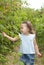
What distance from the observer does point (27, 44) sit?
5.20 meters

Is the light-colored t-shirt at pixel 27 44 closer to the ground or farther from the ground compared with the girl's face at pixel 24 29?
closer to the ground

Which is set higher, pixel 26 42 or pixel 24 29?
pixel 24 29

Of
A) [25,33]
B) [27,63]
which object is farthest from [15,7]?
[27,63]

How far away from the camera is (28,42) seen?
5.20 m

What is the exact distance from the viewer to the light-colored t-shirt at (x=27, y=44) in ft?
16.9

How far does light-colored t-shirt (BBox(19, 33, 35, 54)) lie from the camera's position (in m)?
5.16

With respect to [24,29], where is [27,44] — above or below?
below

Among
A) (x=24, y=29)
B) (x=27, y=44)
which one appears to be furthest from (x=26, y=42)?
(x=24, y=29)

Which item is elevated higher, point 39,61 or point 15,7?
point 15,7

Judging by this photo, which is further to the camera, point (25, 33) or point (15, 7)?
point (15, 7)

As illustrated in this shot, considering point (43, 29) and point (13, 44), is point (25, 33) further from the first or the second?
point (43, 29)

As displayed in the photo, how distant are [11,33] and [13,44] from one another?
993 mm

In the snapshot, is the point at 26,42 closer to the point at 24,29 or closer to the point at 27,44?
the point at 27,44

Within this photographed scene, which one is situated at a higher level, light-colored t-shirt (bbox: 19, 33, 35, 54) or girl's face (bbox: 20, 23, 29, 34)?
girl's face (bbox: 20, 23, 29, 34)
